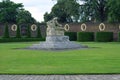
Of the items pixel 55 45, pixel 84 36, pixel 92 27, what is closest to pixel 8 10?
pixel 92 27

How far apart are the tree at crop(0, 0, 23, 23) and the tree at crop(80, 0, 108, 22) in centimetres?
2478

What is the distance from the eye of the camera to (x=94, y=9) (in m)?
66.1

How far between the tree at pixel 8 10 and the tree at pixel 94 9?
24.8 metres

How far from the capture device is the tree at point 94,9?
2591 inches

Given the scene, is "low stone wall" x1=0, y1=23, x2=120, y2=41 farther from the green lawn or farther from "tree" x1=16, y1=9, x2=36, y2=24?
the green lawn

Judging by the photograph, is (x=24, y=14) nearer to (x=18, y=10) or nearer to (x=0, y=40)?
(x=18, y=10)

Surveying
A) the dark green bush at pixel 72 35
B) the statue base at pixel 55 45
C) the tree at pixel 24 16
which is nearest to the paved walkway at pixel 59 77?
the statue base at pixel 55 45

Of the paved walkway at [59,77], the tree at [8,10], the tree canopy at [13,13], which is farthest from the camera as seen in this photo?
the tree at [8,10]

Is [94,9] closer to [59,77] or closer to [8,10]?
[8,10]

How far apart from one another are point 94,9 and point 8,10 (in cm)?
2814

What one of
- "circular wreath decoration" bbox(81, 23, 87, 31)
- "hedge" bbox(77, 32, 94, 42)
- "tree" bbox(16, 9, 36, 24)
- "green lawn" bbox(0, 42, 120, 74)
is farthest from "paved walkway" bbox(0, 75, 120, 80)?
"tree" bbox(16, 9, 36, 24)

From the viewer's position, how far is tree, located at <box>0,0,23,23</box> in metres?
83.8

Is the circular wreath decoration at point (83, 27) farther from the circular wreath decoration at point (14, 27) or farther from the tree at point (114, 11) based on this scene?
the circular wreath decoration at point (14, 27)

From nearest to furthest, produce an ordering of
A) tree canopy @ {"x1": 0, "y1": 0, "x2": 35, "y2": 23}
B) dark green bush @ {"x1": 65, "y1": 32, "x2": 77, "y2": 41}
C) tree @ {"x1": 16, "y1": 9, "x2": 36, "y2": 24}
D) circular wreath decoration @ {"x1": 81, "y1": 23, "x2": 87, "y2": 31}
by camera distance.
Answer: dark green bush @ {"x1": 65, "y1": 32, "x2": 77, "y2": 41}, circular wreath decoration @ {"x1": 81, "y1": 23, "x2": 87, "y2": 31}, tree @ {"x1": 16, "y1": 9, "x2": 36, "y2": 24}, tree canopy @ {"x1": 0, "y1": 0, "x2": 35, "y2": 23}
